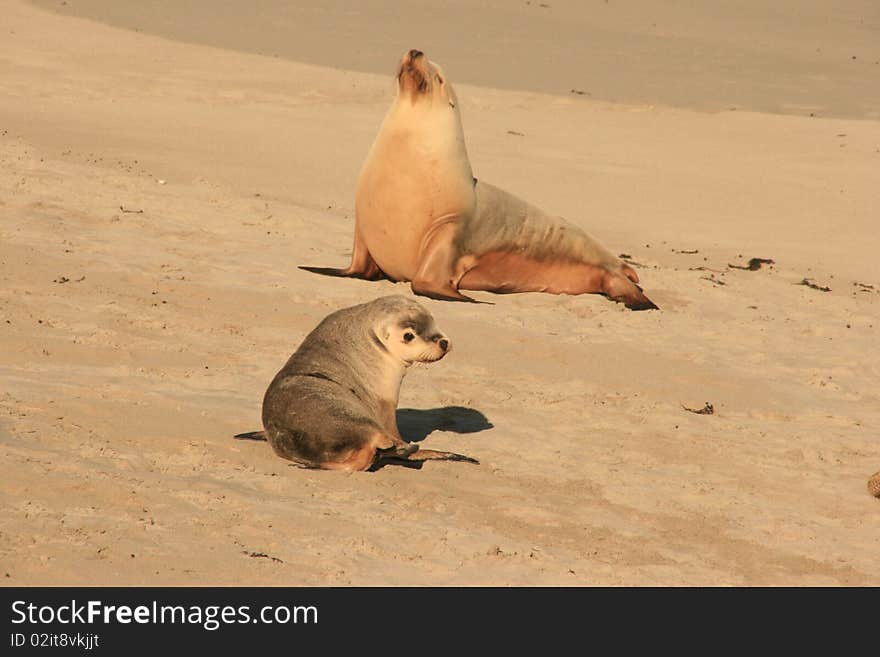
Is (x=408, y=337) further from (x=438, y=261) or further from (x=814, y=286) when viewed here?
(x=814, y=286)

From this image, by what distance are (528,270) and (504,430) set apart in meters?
3.19

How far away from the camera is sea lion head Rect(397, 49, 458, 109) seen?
28.7 ft

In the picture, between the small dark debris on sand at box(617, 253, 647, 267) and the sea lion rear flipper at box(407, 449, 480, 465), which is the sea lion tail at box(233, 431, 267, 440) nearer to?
the sea lion rear flipper at box(407, 449, 480, 465)

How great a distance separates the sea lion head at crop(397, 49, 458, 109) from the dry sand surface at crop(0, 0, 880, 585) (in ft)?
3.75

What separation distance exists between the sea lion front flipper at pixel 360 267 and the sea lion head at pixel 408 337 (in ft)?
9.54

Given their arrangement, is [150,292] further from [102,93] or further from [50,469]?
[102,93]

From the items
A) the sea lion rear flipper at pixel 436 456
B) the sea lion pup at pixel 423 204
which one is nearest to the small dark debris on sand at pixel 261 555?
the sea lion rear flipper at pixel 436 456

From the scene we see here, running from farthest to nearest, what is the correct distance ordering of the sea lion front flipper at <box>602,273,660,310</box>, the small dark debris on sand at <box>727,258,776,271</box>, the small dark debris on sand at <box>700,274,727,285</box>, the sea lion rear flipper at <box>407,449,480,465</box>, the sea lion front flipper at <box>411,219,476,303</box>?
the small dark debris on sand at <box>727,258,776,271</box>, the small dark debris on sand at <box>700,274,727,285</box>, the sea lion front flipper at <box>602,273,660,310</box>, the sea lion front flipper at <box>411,219,476,303</box>, the sea lion rear flipper at <box>407,449,480,465</box>

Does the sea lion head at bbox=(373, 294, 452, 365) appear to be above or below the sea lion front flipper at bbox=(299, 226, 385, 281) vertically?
above

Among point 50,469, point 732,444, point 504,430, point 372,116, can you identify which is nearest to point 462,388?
point 504,430

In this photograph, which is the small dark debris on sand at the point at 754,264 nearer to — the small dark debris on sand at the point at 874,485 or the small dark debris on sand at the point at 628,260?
the small dark debris on sand at the point at 628,260

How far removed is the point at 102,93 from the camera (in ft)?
49.6

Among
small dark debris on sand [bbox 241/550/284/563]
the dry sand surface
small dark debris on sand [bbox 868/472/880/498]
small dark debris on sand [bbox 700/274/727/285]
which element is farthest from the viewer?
small dark debris on sand [bbox 700/274/727/285]

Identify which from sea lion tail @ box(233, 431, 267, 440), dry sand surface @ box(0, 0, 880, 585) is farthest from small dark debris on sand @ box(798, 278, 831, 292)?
sea lion tail @ box(233, 431, 267, 440)
